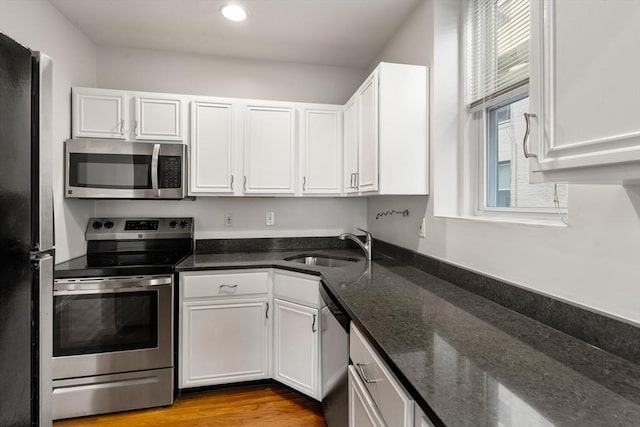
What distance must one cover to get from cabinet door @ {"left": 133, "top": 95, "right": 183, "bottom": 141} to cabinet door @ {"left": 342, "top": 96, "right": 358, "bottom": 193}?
48.6 inches

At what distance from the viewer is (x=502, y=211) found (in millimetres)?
1574

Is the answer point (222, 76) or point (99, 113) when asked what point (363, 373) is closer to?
point (99, 113)

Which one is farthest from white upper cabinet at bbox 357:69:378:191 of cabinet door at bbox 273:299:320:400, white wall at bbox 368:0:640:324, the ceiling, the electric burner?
the electric burner

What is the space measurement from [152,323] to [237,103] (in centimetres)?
162

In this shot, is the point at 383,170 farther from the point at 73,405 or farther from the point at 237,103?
the point at 73,405

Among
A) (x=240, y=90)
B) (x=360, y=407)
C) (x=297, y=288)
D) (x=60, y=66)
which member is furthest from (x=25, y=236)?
(x=240, y=90)

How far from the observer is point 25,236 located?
830mm

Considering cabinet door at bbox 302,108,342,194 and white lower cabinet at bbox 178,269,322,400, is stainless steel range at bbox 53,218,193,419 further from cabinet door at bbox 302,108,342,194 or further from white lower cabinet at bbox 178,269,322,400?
cabinet door at bbox 302,108,342,194

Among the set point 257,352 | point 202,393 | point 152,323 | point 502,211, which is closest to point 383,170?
point 502,211

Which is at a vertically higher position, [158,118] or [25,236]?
[158,118]

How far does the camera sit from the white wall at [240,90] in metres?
2.57

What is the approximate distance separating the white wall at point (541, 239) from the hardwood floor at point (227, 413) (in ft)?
4.12

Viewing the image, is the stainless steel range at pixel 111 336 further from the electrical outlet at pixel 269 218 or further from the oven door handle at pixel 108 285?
the electrical outlet at pixel 269 218

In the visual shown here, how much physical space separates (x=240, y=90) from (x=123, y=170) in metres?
1.13
